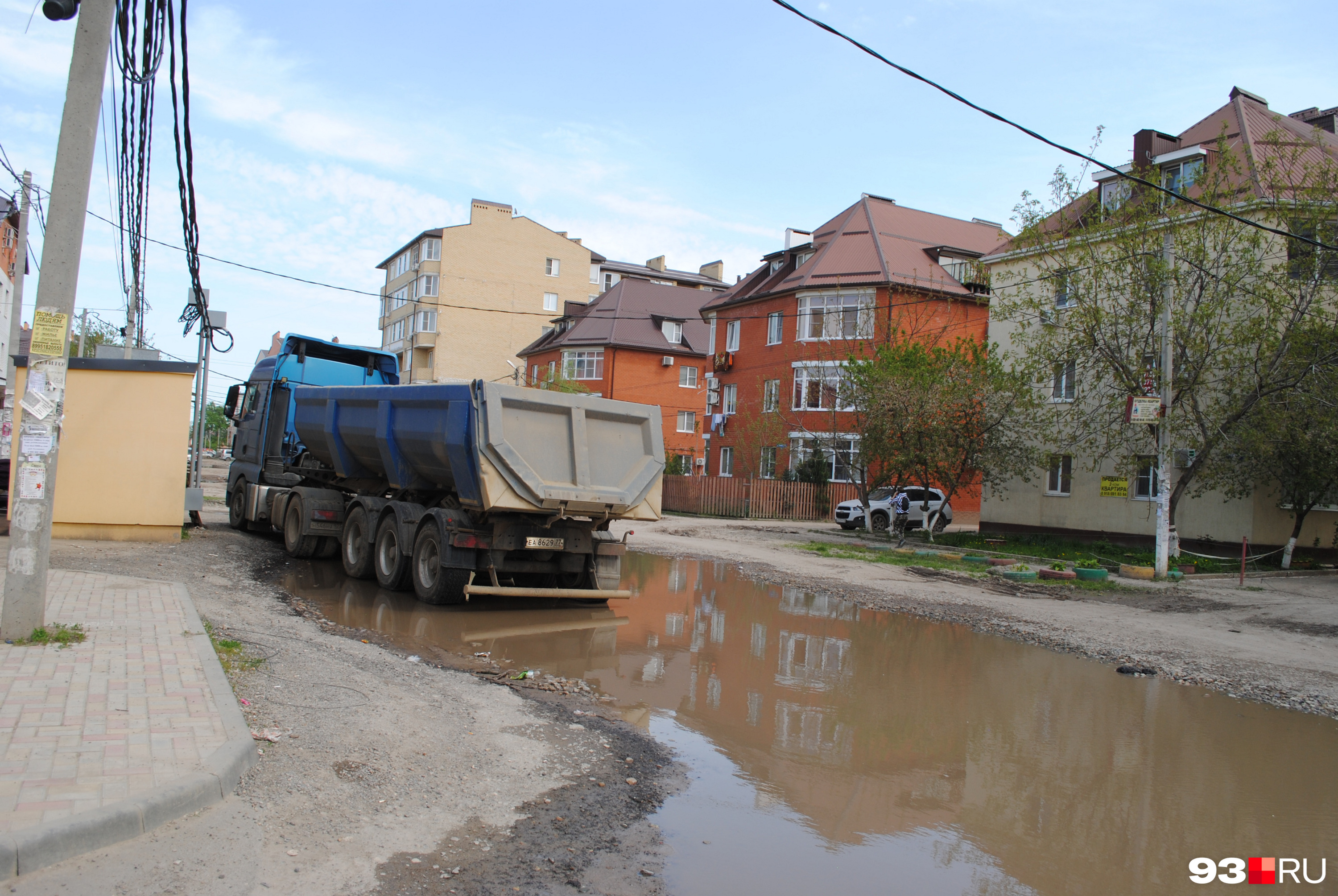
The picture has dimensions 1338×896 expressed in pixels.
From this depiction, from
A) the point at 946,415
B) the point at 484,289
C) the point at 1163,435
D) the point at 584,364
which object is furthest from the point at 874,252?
the point at 484,289

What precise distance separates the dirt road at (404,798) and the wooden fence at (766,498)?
26.9 metres

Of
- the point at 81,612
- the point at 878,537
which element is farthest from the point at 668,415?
the point at 81,612

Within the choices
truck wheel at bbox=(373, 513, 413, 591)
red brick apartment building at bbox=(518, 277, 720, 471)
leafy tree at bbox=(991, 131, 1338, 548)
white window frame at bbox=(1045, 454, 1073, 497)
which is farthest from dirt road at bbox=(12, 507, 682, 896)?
red brick apartment building at bbox=(518, 277, 720, 471)

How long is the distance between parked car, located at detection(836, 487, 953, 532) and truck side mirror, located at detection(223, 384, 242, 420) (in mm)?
19275

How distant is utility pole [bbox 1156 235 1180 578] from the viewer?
1780 cm

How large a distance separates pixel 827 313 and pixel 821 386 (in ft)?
16.5

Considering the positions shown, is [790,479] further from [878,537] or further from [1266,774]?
[1266,774]

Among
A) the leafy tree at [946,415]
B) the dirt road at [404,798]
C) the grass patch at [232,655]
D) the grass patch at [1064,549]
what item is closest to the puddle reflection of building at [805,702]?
the dirt road at [404,798]

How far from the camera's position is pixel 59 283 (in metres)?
6.90

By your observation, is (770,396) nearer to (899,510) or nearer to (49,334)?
(899,510)

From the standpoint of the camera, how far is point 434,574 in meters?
11.3

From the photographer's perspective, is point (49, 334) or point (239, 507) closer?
point (49, 334)

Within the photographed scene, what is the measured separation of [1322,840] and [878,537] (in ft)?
69.3

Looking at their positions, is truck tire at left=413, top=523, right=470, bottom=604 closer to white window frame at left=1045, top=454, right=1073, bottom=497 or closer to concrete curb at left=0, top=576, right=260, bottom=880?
concrete curb at left=0, top=576, right=260, bottom=880
